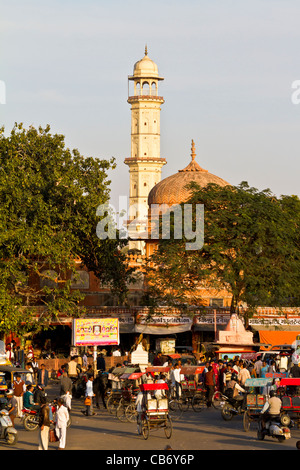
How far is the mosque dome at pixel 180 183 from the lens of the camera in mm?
61344

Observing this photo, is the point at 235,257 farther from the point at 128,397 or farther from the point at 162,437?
the point at 162,437

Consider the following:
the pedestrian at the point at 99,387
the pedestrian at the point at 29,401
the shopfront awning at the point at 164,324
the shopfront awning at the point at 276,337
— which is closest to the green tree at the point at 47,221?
the shopfront awning at the point at 164,324

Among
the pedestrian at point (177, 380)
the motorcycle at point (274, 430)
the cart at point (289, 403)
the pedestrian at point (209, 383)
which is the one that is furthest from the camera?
the pedestrian at point (177, 380)

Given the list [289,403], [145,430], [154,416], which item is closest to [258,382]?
[289,403]

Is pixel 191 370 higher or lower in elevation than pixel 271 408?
higher

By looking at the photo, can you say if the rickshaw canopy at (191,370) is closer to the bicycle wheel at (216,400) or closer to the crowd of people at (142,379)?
the crowd of people at (142,379)

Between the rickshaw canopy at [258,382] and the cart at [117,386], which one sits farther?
the cart at [117,386]

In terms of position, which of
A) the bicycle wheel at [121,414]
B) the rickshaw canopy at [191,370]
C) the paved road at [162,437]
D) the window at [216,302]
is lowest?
the paved road at [162,437]

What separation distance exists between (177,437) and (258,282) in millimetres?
20061

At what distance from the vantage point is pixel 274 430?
63.8 feet

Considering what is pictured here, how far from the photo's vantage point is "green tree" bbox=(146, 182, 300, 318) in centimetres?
4000

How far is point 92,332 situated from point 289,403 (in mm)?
14643

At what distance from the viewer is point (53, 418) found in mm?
20484
